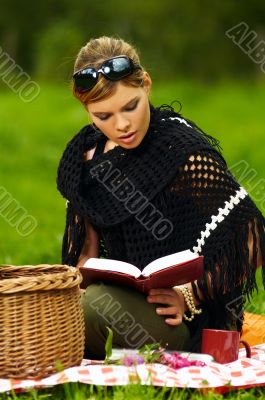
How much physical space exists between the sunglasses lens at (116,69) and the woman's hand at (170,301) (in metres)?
0.92

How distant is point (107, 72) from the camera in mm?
4238

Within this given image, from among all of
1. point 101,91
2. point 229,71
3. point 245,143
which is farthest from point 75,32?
point 101,91

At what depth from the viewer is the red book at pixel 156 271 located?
394 cm

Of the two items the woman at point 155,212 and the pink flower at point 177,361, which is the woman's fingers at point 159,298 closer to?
the woman at point 155,212

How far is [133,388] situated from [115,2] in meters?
25.0

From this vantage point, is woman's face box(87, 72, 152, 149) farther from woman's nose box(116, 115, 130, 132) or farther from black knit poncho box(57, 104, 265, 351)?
black knit poncho box(57, 104, 265, 351)

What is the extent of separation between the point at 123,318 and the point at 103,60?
1.11 metres

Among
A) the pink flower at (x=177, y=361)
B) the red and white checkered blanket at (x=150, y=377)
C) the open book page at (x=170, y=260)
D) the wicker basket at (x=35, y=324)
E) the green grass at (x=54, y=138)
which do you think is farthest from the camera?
the green grass at (x=54, y=138)

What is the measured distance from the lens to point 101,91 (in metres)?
4.22

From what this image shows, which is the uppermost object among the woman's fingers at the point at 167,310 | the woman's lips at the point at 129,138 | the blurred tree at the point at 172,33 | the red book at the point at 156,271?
the blurred tree at the point at 172,33

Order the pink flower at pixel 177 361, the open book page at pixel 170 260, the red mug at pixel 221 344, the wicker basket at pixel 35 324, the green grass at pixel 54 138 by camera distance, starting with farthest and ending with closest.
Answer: the green grass at pixel 54 138
the red mug at pixel 221 344
the open book page at pixel 170 260
the pink flower at pixel 177 361
the wicker basket at pixel 35 324

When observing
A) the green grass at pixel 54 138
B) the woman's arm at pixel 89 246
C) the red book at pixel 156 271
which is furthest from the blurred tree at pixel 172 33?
the red book at pixel 156 271

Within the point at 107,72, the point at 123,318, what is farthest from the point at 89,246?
the point at 107,72

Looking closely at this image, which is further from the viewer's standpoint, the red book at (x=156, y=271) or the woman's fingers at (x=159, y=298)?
the woman's fingers at (x=159, y=298)
